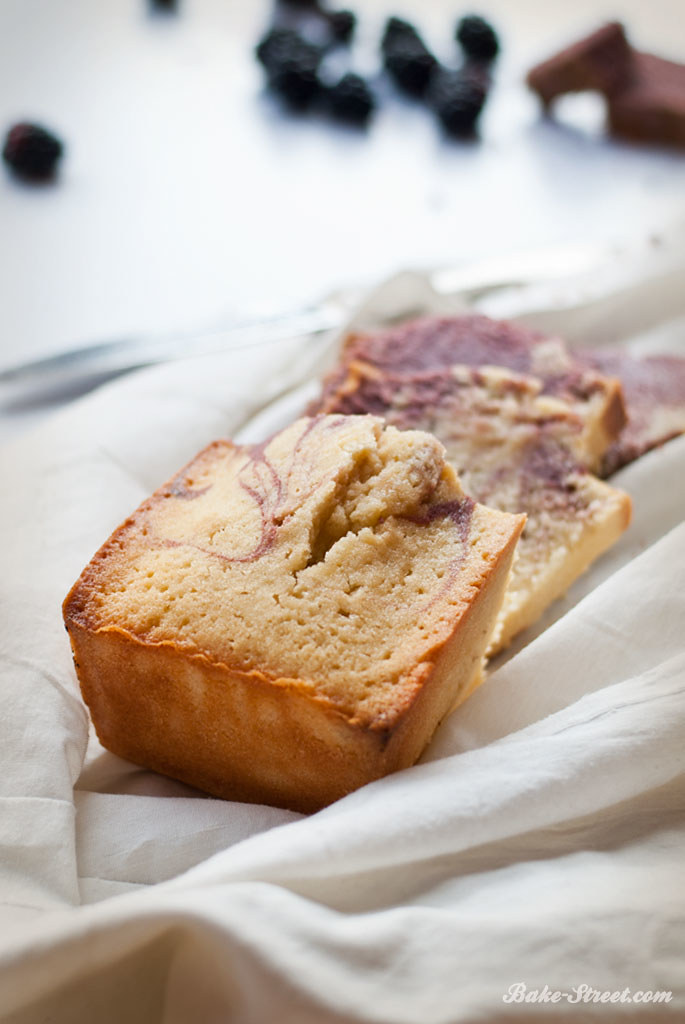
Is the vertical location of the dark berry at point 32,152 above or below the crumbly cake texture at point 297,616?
above

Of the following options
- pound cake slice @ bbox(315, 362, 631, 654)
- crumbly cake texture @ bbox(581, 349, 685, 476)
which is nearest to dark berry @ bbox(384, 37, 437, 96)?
crumbly cake texture @ bbox(581, 349, 685, 476)

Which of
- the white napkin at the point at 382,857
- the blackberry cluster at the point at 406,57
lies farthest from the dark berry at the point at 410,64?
the white napkin at the point at 382,857

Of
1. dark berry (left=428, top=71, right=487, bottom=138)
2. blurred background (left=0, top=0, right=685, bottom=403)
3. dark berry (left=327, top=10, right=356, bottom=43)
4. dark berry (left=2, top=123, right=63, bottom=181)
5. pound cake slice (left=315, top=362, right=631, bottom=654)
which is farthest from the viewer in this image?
dark berry (left=327, top=10, right=356, bottom=43)

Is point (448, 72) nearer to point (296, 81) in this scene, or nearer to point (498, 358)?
point (296, 81)

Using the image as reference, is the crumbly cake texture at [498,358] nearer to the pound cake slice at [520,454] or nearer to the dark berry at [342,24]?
the pound cake slice at [520,454]

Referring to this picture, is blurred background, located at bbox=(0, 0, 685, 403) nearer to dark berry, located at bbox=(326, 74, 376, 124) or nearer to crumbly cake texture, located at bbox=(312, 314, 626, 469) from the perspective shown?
dark berry, located at bbox=(326, 74, 376, 124)

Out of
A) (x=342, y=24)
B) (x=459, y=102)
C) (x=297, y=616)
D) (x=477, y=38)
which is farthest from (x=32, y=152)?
(x=297, y=616)

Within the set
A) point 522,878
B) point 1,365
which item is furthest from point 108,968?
point 1,365
